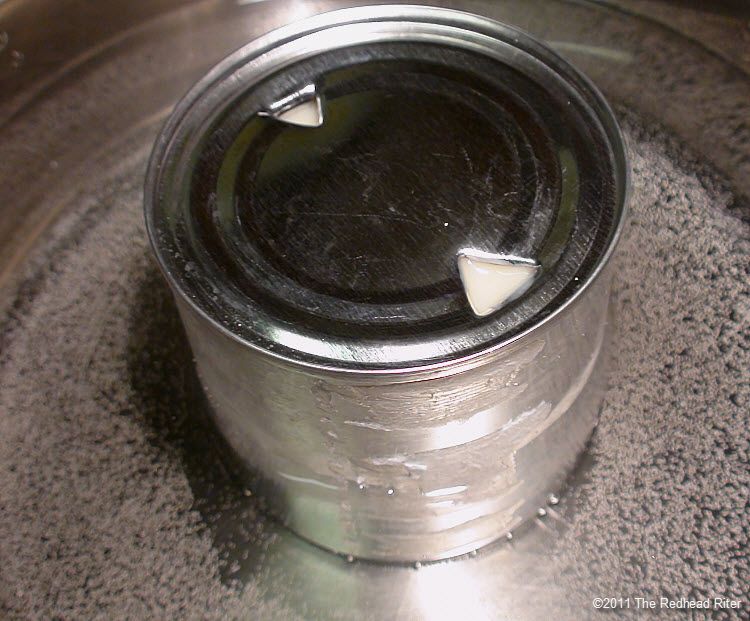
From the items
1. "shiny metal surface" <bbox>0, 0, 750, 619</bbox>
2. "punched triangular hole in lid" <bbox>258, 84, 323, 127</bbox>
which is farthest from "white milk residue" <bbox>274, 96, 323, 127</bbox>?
"shiny metal surface" <bbox>0, 0, 750, 619</bbox>

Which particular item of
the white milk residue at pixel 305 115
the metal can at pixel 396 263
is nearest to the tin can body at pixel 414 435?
the metal can at pixel 396 263

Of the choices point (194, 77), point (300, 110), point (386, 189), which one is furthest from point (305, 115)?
point (194, 77)

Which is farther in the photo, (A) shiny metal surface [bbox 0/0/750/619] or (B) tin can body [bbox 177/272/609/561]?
(A) shiny metal surface [bbox 0/0/750/619]

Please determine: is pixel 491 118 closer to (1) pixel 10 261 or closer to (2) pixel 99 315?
(2) pixel 99 315

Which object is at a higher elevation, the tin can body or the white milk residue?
the white milk residue

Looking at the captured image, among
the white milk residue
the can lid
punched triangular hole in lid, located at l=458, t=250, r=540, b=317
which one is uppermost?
the white milk residue

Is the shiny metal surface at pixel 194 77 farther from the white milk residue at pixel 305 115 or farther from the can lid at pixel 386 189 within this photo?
the white milk residue at pixel 305 115

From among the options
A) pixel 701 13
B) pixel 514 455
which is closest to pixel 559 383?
pixel 514 455

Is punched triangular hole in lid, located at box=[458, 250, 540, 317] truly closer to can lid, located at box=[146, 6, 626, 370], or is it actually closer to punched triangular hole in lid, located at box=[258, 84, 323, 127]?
can lid, located at box=[146, 6, 626, 370]
